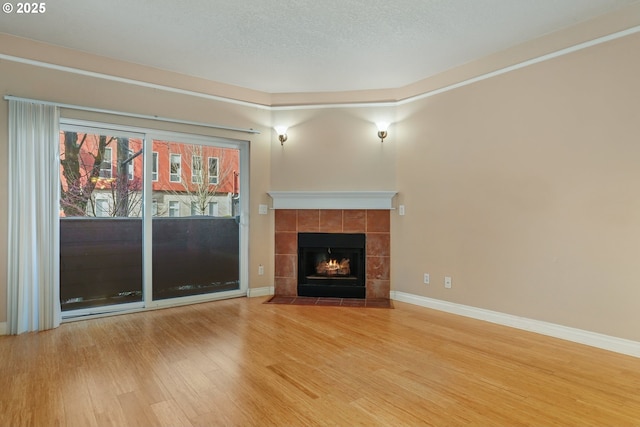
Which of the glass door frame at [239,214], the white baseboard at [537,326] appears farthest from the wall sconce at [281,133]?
the white baseboard at [537,326]

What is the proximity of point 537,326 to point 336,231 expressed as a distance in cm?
243

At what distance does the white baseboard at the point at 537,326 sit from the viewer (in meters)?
2.78

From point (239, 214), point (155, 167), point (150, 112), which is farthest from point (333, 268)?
point (150, 112)

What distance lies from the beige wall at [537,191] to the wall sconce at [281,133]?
1.63m

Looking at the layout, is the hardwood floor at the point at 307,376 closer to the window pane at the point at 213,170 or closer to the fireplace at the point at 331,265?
the fireplace at the point at 331,265

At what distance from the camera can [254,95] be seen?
461 centimetres

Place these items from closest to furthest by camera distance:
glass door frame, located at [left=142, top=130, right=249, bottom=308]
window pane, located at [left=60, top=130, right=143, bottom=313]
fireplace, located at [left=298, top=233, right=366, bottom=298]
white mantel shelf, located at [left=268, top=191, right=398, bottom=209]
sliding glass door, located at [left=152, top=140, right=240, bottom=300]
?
window pane, located at [left=60, top=130, right=143, bottom=313]
glass door frame, located at [left=142, top=130, right=249, bottom=308]
sliding glass door, located at [left=152, top=140, right=240, bottom=300]
white mantel shelf, located at [left=268, top=191, right=398, bottom=209]
fireplace, located at [left=298, top=233, right=366, bottom=298]

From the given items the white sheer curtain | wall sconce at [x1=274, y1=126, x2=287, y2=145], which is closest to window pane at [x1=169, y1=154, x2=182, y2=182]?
the white sheer curtain

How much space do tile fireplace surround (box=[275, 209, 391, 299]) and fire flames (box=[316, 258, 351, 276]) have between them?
1.10 feet

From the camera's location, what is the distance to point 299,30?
A: 3.07 m

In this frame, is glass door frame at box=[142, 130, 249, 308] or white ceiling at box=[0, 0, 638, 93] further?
glass door frame at box=[142, 130, 249, 308]

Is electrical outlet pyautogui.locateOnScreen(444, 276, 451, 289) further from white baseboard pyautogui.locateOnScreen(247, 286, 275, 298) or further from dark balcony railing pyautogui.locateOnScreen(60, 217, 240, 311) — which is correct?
dark balcony railing pyautogui.locateOnScreen(60, 217, 240, 311)

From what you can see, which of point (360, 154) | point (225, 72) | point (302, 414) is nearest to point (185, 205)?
point (225, 72)

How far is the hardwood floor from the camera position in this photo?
1.91 meters
